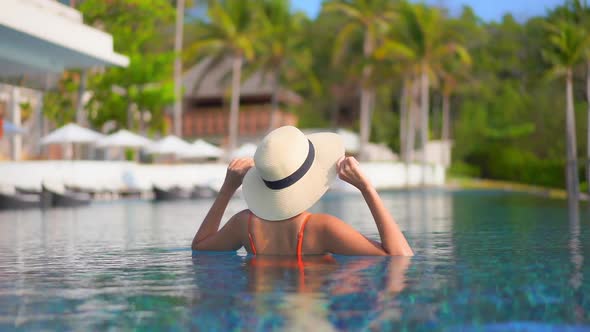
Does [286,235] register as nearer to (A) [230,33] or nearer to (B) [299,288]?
(B) [299,288]

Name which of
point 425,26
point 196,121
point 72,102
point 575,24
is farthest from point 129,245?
point 196,121

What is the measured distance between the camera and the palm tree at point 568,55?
31.5 metres

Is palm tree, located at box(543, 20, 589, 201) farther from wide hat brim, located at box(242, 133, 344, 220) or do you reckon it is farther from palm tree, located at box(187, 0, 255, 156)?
wide hat brim, located at box(242, 133, 344, 220)

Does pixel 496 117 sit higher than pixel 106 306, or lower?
higher

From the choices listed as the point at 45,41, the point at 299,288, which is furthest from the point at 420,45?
the point at 299,288

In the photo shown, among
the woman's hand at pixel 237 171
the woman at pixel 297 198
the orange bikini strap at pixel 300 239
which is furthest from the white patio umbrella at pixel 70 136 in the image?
the orange bikini strap at pixel 300 239

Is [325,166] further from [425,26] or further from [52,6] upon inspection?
[425,26]

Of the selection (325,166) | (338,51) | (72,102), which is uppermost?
(338,51)

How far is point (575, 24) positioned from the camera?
3372 centimetres

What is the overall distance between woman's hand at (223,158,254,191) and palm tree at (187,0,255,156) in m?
42.2

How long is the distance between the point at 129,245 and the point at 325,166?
5.13 metres

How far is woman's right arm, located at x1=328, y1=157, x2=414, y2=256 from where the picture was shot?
6629 mm

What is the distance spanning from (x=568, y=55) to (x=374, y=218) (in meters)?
27.9

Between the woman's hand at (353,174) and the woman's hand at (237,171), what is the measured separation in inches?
43.7
